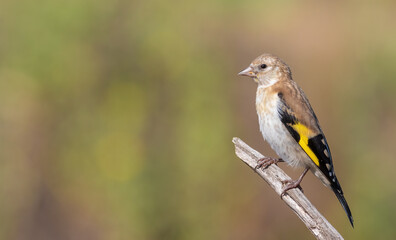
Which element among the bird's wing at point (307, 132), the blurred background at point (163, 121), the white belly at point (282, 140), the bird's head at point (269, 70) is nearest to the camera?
the bird's wing at point (307, 132)

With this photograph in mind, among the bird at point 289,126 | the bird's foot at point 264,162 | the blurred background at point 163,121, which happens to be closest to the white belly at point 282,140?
the bird at point 289,126

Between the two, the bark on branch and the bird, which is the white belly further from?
the bark on branch

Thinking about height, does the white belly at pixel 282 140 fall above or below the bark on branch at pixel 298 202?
above

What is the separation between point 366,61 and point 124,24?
325cm

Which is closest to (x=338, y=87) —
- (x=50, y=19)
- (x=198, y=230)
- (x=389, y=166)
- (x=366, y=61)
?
(x=366, y=61)

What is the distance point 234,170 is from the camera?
8.90m

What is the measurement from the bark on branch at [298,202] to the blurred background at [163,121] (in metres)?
2.89

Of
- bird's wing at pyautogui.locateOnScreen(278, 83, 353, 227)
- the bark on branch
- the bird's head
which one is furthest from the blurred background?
the bark on branch

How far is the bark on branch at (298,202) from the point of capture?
17.2 feet

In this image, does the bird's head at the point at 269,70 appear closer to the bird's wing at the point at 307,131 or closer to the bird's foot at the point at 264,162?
the bird's wing at the point at 307,131

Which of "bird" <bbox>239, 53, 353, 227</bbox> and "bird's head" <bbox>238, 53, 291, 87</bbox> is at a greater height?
"bird's head" <bbox>238, 53, 291, 87</bbox>

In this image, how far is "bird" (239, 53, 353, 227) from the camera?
19.5ft

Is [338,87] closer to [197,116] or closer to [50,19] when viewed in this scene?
[197,116]

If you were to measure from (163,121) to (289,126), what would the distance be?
3.23 metres
